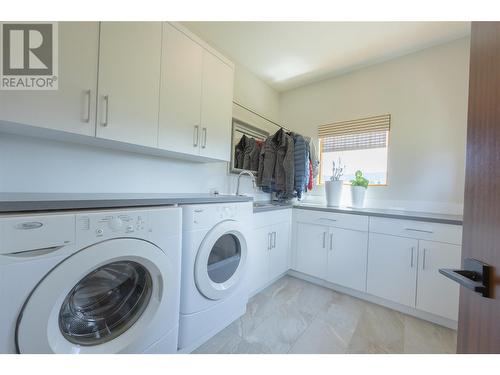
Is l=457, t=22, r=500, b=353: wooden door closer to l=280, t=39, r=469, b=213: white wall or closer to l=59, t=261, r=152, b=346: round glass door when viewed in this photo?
l=59, t=261, r=152, b=346: round glass door

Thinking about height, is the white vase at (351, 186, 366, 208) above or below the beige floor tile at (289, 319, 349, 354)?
above

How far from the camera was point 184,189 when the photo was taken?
1883 mm

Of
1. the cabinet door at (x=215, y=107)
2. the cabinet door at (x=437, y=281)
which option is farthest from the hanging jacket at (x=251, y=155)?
the cabinet door at (x=437, y=281)

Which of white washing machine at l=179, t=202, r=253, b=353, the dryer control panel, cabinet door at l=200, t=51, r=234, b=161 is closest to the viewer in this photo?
the dryer control panel

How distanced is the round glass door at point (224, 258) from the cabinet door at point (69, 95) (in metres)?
1.02

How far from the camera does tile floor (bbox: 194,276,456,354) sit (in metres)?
1.34

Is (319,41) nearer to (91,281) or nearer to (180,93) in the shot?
(180,93)

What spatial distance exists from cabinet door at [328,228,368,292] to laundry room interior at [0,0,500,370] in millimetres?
17

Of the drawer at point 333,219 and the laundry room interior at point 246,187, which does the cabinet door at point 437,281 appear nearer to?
the laundry room interior at point 246,187

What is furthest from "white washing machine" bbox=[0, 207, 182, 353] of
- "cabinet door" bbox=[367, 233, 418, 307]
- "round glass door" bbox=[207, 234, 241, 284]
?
"cabinet door" bbox=[367, 233, 418, 307]

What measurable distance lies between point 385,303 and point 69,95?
275 centimetres

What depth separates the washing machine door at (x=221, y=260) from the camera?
1262 millimetres

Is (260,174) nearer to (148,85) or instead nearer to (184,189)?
(184,189)
